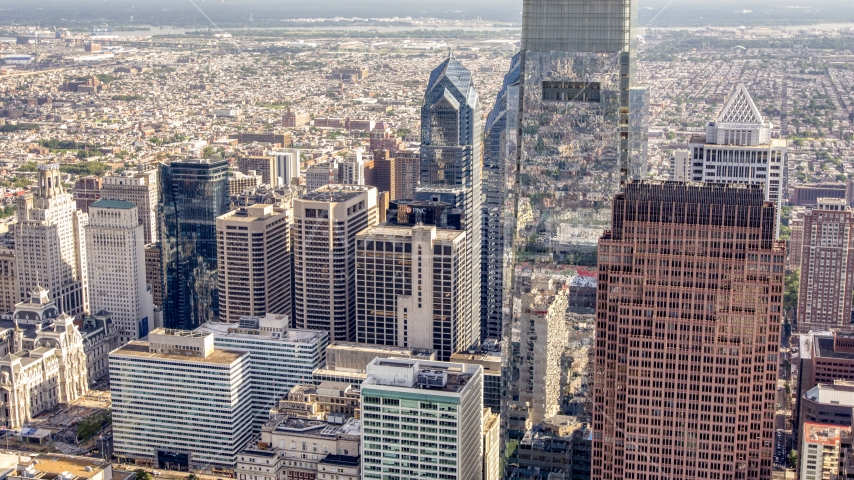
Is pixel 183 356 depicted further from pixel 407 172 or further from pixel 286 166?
pixel 286 166

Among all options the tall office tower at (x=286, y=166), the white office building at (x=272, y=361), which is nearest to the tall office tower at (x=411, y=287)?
the white office building at (x=272, y=361)

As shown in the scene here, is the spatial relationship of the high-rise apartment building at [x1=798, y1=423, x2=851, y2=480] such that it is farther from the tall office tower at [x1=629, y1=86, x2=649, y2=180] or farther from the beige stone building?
the beige stone building

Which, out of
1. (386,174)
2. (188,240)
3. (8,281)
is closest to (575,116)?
(188,240)

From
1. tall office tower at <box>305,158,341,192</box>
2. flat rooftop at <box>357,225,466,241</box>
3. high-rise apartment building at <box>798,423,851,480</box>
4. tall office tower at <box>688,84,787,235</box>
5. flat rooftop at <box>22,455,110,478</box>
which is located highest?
tall office tower at <box>688,84,787,235</box>

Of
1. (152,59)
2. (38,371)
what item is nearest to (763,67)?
(38,371)

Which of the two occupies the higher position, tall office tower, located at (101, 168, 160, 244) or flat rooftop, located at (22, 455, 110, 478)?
tall office tower, located at (101, 168, 160, 244)

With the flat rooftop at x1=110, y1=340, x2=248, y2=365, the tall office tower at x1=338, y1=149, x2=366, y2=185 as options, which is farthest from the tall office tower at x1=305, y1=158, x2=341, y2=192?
the flat rooftop at x1=110, y1=340, x2=248, y2=365

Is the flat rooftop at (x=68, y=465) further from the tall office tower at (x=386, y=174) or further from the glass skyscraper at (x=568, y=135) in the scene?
the tall office tower at (x=386, y=174)
